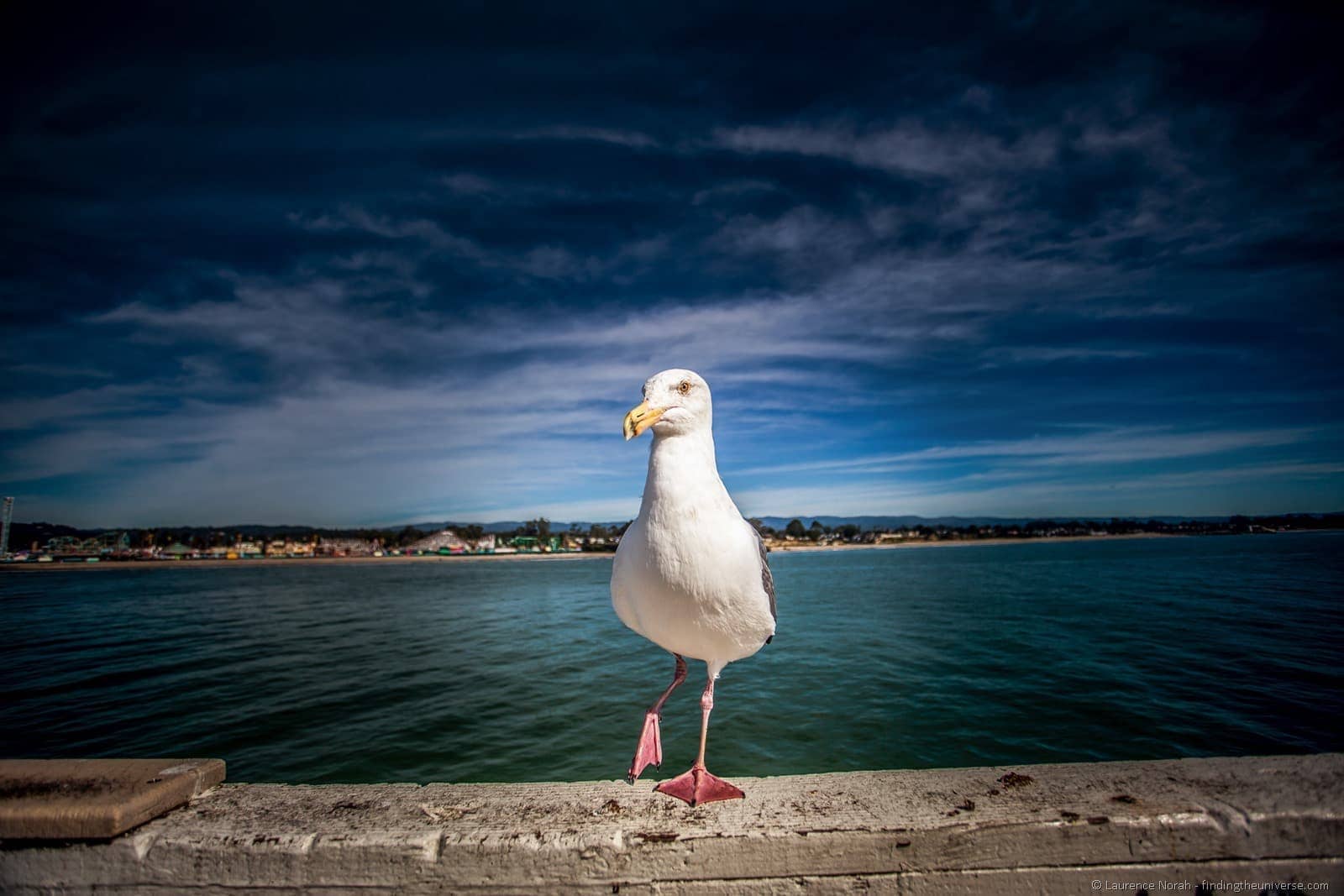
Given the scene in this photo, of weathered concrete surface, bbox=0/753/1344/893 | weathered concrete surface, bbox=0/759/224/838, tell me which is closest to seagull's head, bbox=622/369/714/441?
weathered concrete surface, bbox=0/753/1344/893

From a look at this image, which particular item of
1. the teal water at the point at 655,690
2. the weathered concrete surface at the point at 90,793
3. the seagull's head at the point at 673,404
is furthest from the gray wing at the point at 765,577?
the teal water at the point at 655,690

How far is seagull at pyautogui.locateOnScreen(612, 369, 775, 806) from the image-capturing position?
103 inches

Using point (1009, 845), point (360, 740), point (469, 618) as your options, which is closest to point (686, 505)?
point (1009, 845)

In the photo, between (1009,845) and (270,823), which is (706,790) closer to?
(1009,845)

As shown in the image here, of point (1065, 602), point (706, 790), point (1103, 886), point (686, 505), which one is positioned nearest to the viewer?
point (1103, 886)

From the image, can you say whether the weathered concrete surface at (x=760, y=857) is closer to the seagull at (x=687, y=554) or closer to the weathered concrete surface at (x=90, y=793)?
the weathered concrete surface at (x=90, y=793)

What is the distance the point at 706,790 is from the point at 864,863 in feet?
2.10

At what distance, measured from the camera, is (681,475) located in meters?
2.70

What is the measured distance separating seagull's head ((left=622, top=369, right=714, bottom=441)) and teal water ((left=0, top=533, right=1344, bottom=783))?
7393 mm

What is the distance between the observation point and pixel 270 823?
2.17m

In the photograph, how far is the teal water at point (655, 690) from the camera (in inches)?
379

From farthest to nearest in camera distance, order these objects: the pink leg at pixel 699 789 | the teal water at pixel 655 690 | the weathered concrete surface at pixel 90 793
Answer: the teal water at pixel 655 690, the pink leg at pixel 699 789, the weathered concrete surface at pixel 90 793

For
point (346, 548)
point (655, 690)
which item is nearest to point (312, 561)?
point (346, 548)

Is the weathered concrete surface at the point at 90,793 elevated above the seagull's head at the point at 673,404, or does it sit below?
below
